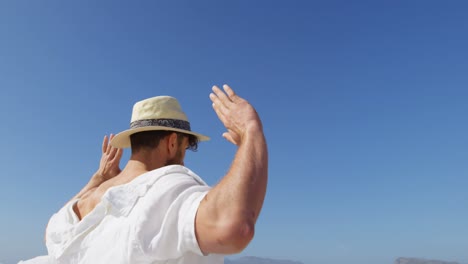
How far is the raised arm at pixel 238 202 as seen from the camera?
2.49 meters

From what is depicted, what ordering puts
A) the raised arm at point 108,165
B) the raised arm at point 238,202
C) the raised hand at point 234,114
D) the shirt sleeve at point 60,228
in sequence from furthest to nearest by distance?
the raised arm at point 108,165 → the shirt sleeve at point 60,228 → the raised hand at point 234,114 → the raised arm at point 238,202

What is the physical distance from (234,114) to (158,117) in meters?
1.32

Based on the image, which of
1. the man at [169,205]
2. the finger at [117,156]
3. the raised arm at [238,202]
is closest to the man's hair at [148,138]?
the man at [169,205]

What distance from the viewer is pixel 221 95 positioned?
3459mm

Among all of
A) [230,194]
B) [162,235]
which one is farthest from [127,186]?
[230,194]

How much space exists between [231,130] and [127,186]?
0.99 metres

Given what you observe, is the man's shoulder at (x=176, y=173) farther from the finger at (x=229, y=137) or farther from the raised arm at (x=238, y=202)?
the raised arm at (x=238, y=202)

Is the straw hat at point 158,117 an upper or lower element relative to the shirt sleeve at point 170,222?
upper

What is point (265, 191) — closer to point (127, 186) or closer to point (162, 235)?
point (162, 235)

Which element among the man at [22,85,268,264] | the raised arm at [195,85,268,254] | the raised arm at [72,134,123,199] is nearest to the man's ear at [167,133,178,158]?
the man at [22,85,268,264]

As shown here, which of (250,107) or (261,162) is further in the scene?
(250,107)

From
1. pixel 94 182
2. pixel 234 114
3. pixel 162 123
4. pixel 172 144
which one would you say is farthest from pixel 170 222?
pixel 94 182

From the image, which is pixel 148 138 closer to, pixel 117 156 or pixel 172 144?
Result: pixel 172 144

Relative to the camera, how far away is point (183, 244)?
2.78 meters
